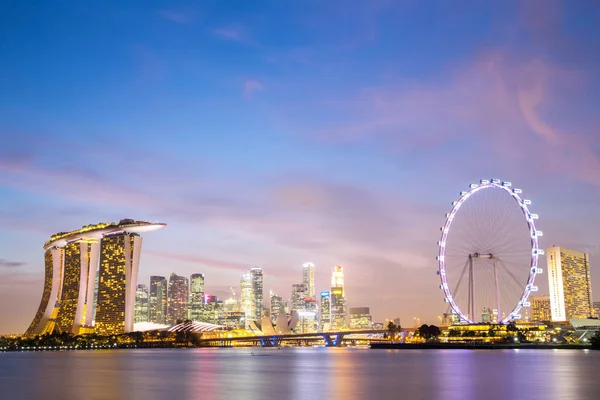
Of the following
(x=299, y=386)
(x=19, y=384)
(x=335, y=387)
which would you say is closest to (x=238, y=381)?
(x=299, y=386)

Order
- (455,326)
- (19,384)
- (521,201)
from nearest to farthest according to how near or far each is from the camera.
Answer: (19,384), (521,201), (455,326)

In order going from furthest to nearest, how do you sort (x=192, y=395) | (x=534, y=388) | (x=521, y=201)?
(x=521, y=201), (x=534, y=388), (x=192, y=395)

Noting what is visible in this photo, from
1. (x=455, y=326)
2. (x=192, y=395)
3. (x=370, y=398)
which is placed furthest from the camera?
(x=455, y=326)

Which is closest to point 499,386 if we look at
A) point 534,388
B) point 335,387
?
point 534,388

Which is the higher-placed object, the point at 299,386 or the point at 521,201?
the point at 521,201

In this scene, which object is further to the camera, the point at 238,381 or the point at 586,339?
the point at 586,339

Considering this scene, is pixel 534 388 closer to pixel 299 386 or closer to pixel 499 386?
pixel 499 386

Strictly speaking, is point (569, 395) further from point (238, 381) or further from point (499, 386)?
point (238, 381)

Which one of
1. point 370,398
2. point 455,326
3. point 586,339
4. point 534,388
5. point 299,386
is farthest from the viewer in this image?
point 455,326

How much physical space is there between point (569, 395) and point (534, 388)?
5.62 m

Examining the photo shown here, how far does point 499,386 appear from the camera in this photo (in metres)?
48.9

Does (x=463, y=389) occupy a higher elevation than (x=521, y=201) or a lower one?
lower

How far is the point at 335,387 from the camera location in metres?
49.9

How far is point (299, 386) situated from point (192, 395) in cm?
1119
